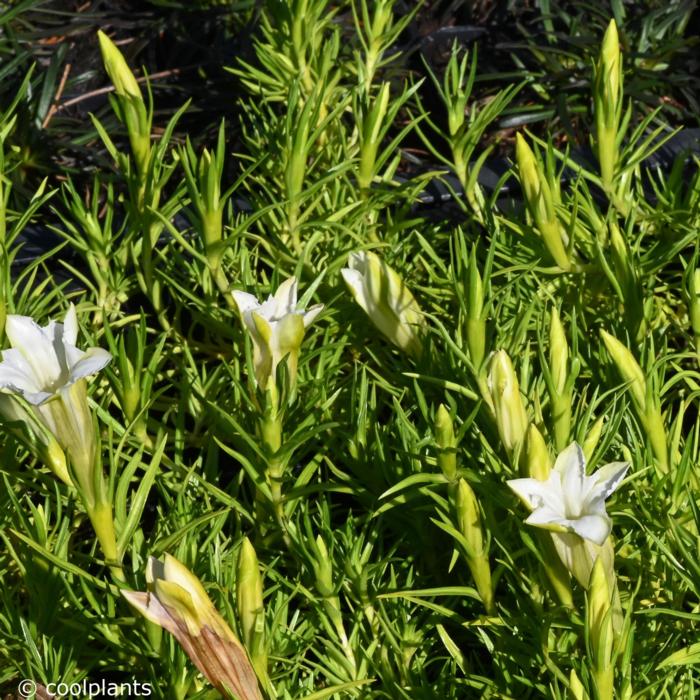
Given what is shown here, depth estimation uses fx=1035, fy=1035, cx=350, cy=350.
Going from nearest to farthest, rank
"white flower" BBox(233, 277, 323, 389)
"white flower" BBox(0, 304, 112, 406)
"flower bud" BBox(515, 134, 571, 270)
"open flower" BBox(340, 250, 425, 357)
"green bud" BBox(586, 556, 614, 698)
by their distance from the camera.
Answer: "green bud" BBox(586, 556, 614, 698)
"white flower" BBox(0, 304, 112, 406)
"white flower" BBox(233, 277, 323, 389)
"open flower" BBox(340, 250, 425, 357)
"flower bud" BBox(515, 134, 571, 270)

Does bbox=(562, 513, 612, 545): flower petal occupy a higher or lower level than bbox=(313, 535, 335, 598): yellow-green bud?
higher

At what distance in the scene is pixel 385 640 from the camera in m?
1.06

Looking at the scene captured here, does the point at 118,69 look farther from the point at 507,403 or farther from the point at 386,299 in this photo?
the point at 507,403

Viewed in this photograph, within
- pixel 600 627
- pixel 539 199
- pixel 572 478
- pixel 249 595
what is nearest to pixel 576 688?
pixel 600 627

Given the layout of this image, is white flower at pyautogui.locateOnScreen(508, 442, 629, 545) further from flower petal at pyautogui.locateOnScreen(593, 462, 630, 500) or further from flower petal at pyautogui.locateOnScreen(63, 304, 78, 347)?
flower petal at pyautogui.locateOnScreen(63, 304, 78, 347)

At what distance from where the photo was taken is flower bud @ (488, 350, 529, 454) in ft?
3.03

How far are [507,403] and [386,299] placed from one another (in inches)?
11.2

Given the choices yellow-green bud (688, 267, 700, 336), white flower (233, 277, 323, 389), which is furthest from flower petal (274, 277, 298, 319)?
yellow-green bud (688, 267, 700, 336)

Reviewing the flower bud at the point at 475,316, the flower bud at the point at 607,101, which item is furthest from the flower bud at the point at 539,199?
the flower bud at the point at 475,316

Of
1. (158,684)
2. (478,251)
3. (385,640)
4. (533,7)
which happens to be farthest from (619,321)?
(533,7)

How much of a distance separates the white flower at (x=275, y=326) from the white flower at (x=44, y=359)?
179mm

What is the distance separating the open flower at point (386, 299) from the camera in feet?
3.83

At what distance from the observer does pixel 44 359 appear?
997mm

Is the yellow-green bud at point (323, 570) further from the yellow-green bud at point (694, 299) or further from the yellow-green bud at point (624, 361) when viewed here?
the yellow-green bud at point (694, 299)
